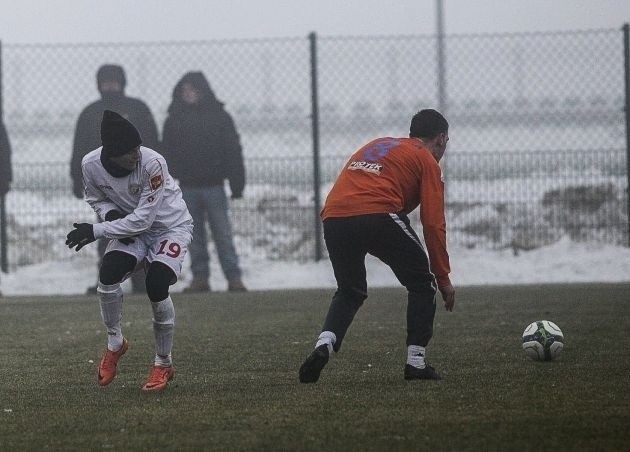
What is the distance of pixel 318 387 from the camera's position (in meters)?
6.87

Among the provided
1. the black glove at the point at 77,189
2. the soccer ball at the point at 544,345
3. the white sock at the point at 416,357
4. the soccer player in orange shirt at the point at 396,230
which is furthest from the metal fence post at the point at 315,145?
the white sock at the point at 416,357

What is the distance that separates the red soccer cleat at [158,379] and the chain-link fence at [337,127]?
952 centimetres

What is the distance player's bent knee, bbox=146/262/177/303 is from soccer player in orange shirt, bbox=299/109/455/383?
2.86ft

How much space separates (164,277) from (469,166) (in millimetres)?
10164

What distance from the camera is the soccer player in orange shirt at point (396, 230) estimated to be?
7.18m

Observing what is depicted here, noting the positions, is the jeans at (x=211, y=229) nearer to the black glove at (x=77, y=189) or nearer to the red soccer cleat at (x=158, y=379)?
the black glove at (x=77, y=189)

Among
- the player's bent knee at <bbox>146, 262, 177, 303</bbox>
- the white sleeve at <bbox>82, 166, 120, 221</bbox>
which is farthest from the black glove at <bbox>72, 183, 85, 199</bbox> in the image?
the player's bent knee at <bbox>146, 262, 177, 303</bbox>

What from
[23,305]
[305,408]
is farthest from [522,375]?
[23,305]

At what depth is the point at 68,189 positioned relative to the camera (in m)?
16.7

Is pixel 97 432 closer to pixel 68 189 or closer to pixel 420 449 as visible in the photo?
pixel 420 449

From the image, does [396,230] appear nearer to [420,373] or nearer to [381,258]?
[381,258]

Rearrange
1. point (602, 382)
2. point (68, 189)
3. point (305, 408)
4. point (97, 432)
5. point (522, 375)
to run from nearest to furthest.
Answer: point (97, 432) → point (305, 408) → point (602, 382) → point (522, 375) → point (68, 189)

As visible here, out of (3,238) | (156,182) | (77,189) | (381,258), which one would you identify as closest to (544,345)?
(381,258)

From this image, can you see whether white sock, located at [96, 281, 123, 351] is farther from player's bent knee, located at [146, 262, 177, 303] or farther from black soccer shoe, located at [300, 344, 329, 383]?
black soccer shoe, located at [300, 344, 329, 383]
